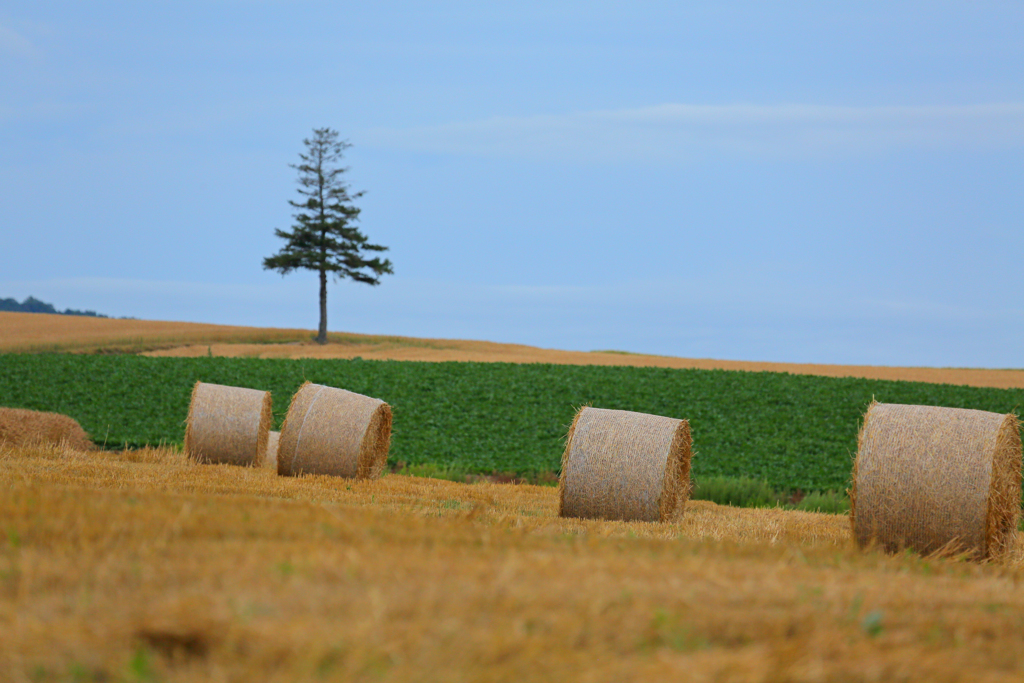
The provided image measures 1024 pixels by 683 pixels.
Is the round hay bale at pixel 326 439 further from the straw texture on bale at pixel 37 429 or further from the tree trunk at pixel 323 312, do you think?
the tree trunk at pixel 323 312

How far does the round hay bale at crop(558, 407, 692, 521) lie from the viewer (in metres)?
9.75

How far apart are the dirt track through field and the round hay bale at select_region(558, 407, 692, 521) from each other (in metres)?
29.2

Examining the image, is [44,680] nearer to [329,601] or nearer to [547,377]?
[329,601]

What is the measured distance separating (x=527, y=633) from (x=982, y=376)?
46125 mm

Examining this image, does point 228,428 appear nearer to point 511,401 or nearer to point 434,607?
point 434,607

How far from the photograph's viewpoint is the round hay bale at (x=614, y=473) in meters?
9.75

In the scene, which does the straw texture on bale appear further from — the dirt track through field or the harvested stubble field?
the dirt track through field

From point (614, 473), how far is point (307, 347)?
40.5 m

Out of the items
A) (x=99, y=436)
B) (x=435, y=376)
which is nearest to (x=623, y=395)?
(x=435, y=376)

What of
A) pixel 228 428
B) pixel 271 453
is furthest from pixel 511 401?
pixel 228 428

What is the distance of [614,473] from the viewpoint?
32.2 feet

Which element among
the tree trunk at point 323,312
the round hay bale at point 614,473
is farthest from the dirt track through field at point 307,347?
the round hay bale at point 614,473

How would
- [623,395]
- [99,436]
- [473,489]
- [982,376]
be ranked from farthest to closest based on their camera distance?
[982,376] → [623,395] → [99,436] → [473,489]

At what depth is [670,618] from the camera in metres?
3.08
